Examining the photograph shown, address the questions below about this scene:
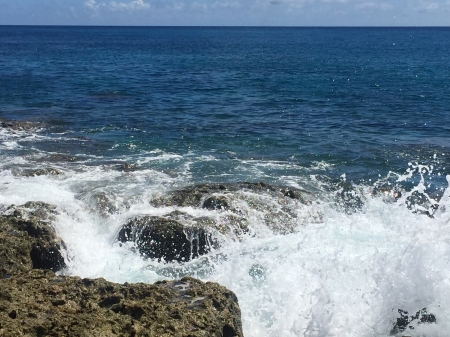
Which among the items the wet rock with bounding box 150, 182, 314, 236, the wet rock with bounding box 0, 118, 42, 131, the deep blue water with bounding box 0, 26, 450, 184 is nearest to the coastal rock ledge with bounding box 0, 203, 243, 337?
the wet rock with bounding box 150, 182, 314, 236

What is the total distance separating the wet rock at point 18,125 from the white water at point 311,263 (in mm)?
9355

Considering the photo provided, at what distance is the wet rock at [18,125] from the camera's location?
23.5m

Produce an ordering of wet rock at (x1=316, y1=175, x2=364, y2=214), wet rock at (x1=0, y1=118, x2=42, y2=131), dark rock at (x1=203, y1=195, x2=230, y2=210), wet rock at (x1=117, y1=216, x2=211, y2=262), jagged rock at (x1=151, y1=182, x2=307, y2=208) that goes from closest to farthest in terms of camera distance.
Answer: wet rock at (x1=117, y1=216, x2=211, y2=262) < dark rock at (x1=203, y1=195, x2=230, y2=210) < jagged rock at (x1=151, y1=182, x2=307, y2=208) < wet rock at (x1=316, y1=175, x2=364, y2=214) < wet rock at (x1=0, y1=118, x2=42, y2=131)

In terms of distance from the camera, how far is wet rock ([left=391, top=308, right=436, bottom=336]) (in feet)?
29.6

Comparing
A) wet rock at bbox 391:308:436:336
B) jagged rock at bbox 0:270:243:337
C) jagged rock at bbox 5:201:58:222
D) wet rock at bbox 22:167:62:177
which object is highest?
jagged rock at bbox 0:270:243:337

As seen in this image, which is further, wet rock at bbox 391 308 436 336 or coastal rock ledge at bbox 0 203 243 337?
wet rock at bbox 391 308 436 336

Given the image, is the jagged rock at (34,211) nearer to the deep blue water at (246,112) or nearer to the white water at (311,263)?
the white water at (311,263)

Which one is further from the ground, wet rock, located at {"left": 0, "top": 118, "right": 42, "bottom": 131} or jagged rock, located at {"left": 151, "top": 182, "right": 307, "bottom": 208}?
jagged rock, located at {"left": 151, "top": 182, "right": 307, "bottom": 208}

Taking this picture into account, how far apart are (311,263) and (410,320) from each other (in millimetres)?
2245

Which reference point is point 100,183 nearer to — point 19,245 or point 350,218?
Result: point 19,245

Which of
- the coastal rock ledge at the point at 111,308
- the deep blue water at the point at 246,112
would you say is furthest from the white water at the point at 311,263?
the deep blue water at the point at 246,112

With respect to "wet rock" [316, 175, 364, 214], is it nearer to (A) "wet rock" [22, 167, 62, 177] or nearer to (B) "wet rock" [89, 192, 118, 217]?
(B) "wet rock" [89, 192, 118, 217]

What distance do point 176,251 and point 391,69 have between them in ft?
149

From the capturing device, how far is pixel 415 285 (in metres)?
9.61
